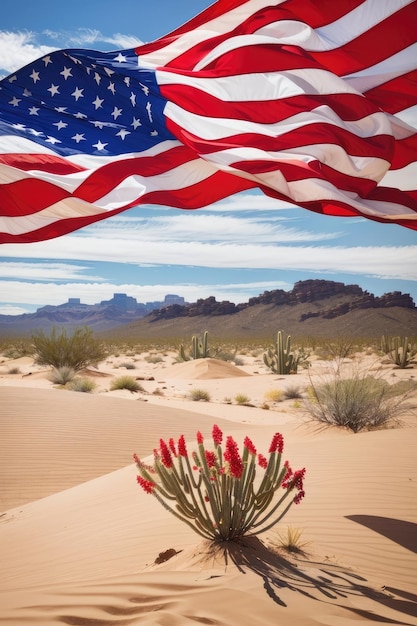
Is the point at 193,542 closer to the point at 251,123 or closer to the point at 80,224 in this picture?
the point at 80,224

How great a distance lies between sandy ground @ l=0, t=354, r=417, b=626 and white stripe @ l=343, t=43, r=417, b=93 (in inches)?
199

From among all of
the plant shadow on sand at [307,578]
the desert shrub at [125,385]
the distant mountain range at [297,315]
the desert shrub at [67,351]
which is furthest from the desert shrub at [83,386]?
the distant mountain range at [297,315]

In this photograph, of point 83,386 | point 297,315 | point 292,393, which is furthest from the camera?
point 297,315

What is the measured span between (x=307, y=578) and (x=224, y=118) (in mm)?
5682

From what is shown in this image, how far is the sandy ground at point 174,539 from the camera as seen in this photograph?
3.85 meters

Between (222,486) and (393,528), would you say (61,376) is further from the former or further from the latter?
(222,486)

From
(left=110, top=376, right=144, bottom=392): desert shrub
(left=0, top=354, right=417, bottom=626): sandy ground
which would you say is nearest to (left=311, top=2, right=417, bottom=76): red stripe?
(left=0, top=354, right=417, bottom=626): sandy ground

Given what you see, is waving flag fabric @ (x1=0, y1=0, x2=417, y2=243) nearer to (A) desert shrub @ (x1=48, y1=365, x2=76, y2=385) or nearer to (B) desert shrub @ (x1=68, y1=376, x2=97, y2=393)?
(B) desert shrub @ (x1=68, y1=376, x2=97, y2=393)

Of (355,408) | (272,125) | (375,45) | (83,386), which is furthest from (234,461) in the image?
(83,386)

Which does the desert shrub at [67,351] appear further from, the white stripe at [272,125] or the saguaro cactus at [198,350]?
the white stripe at [272,125]

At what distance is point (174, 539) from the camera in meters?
5.89

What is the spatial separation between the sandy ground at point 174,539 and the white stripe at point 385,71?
5067 mm

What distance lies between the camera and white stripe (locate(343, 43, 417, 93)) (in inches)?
322

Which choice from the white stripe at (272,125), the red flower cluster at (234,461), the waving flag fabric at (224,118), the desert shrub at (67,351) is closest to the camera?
the red flower cluster at (234,461)
